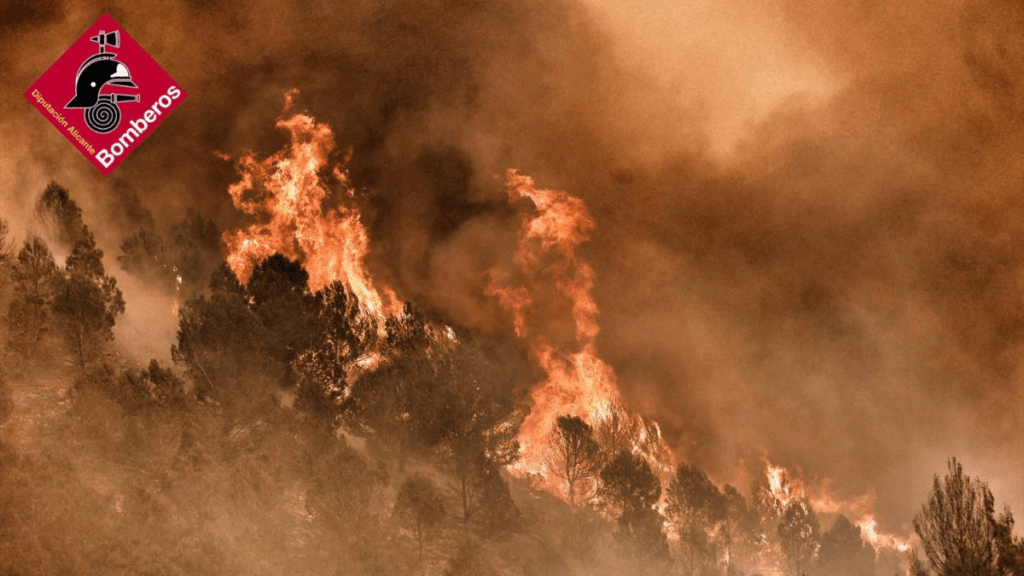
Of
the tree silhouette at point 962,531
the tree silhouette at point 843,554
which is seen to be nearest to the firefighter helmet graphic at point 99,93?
the tree silhouette at point 962,531

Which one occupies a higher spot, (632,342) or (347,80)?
(347,80)

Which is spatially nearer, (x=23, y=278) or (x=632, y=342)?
(x=23, y=278)

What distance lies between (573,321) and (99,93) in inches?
1822

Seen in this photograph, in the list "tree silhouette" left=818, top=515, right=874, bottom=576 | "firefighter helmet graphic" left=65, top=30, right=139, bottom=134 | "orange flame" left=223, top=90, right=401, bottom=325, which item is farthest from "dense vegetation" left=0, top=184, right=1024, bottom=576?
"orange flame" left=223, top=90, right=401, bottom=325

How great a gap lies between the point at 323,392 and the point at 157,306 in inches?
715

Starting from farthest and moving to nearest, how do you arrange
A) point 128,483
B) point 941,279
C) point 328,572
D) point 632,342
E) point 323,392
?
point 941,279 → point 632,342 → point 323,392 → point 328,572 → point 128,483

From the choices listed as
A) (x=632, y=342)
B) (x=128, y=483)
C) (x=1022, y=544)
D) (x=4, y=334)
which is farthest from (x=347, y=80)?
(x=1022, y=544)

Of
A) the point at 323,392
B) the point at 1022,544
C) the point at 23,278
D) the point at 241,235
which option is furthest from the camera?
the point at 241,235

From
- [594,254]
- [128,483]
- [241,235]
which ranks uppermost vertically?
[594,254]

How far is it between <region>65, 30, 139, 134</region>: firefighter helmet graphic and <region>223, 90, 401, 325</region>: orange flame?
20.8 meters

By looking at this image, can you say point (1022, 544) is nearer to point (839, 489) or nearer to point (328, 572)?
point (328, 572)

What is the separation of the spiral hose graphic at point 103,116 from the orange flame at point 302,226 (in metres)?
20.4

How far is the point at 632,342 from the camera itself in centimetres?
8700

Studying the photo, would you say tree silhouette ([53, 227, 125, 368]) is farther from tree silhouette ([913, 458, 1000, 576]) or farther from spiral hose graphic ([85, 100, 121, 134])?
tree silhouette ([913, 458, 1000, 576])
